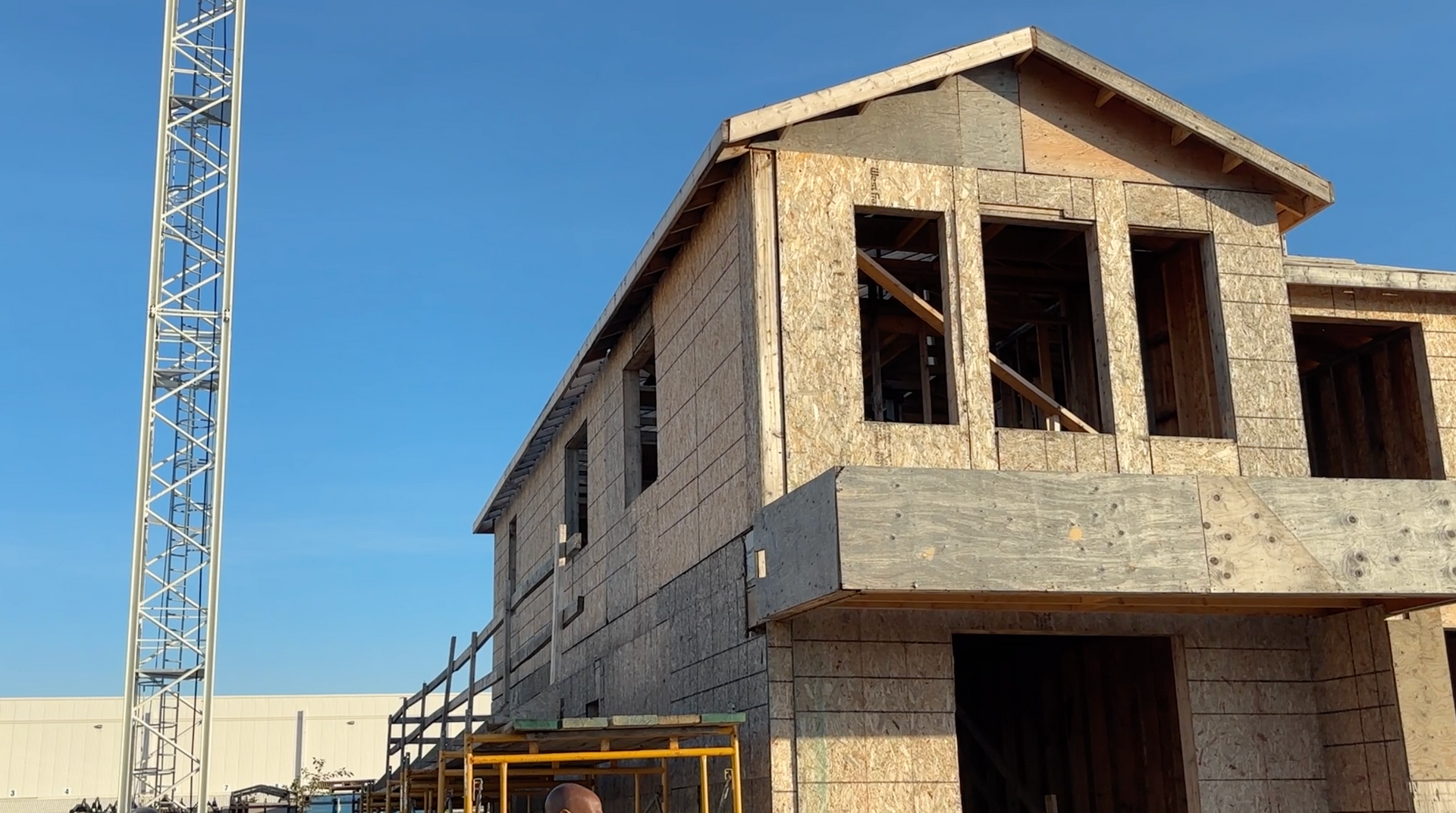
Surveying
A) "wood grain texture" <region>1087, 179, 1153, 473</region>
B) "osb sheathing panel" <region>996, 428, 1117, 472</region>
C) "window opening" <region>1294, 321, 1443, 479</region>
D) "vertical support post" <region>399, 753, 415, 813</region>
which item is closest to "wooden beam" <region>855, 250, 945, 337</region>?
"osb sheathing panel" <region>996, 428, 1117, 472</region>

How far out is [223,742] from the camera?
207ft

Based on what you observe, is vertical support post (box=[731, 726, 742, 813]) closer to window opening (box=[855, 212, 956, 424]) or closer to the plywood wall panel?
window opening (box=[855, 212, 956, 424])

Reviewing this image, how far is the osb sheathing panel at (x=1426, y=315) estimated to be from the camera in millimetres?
16469

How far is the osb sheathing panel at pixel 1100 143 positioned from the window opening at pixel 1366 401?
273 centimetres

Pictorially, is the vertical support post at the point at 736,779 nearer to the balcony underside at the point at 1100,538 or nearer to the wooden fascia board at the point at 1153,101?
the balcony underside at the point at 1100,538

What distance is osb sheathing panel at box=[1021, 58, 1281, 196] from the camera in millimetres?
15062

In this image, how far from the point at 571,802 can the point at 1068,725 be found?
15.9 meters

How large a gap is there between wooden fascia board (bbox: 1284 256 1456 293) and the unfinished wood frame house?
39 millimetres

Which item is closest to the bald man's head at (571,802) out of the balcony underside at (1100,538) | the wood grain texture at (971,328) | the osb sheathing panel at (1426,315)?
the balcony underside at (1100,538)

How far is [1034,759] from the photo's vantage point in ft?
66.5

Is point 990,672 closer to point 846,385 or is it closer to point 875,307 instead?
point 875,307

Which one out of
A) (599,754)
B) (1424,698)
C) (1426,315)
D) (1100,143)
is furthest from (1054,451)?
(1426,315)

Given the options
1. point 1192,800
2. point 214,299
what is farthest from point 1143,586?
point 214,299

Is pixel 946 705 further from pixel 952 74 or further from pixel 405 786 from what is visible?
pixel 405 786
